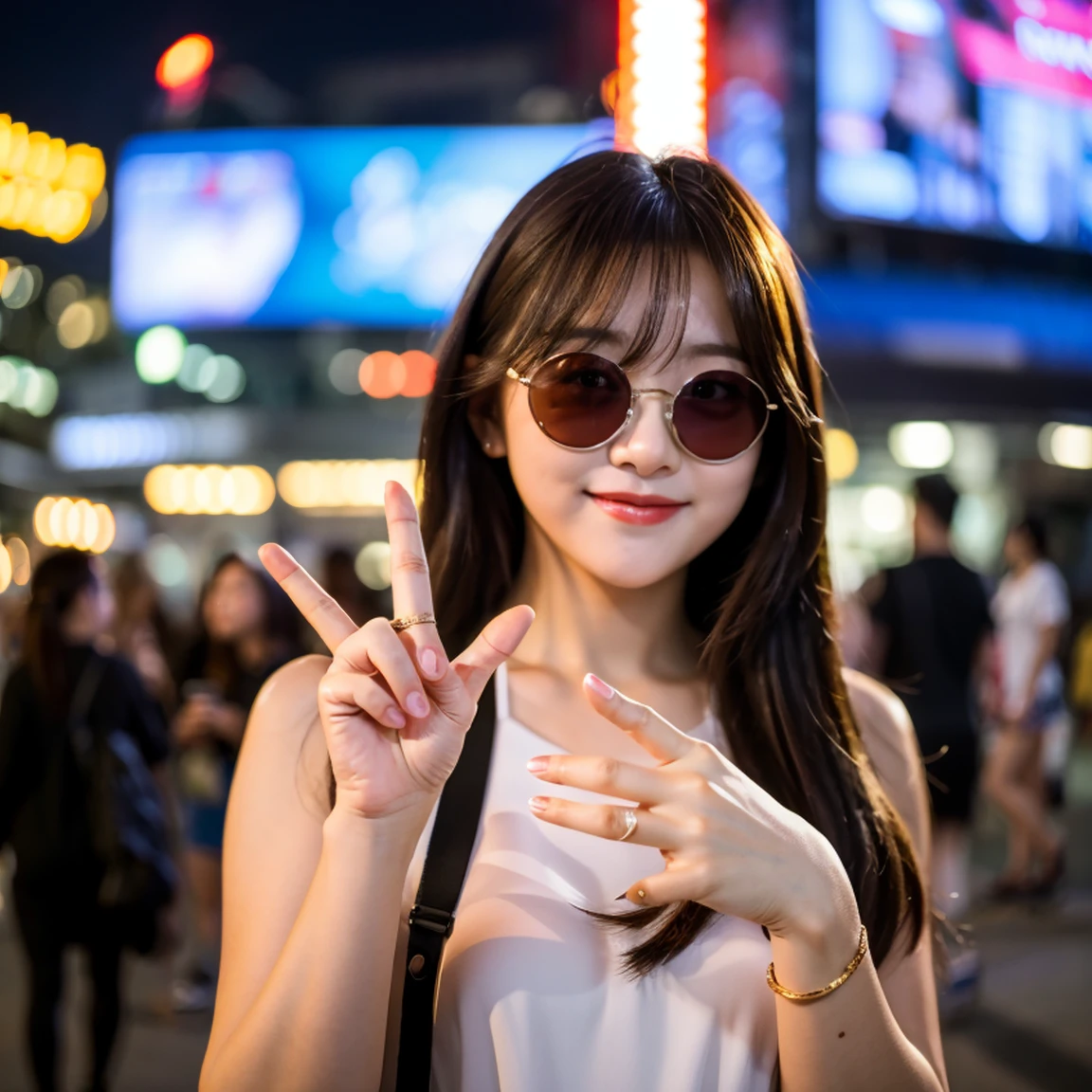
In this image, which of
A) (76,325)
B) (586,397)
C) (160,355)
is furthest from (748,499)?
(76,325)

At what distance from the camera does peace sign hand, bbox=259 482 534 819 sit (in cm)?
119

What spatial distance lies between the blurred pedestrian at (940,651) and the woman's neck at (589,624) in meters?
3.43

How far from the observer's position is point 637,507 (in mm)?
1498

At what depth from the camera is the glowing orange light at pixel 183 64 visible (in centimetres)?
1802

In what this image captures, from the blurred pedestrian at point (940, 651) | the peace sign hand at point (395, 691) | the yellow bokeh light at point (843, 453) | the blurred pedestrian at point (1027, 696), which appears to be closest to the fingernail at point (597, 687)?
the peace sign hand at point (395, 691)

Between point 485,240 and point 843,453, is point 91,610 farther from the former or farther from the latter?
point 843,453

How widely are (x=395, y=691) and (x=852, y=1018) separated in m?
0.68

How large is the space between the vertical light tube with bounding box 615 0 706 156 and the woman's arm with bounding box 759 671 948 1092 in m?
7.93

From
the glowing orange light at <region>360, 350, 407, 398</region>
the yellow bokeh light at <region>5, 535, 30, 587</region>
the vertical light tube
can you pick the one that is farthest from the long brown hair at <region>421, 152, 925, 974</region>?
the yellow bokeh light at <region>5, 535, 30, 587</region>

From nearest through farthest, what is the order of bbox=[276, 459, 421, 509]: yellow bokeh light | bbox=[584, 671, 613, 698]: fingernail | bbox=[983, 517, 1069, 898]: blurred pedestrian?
bbox=[584, 671, 613, 698]: fingernail
bbox=[983, 517, 1069, 898]: blurred pedestrian
bbox=[276, 459, 421, 509]: yellow bokeh light

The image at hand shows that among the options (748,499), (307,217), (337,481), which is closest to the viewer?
(748,499)

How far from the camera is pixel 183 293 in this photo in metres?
15.2

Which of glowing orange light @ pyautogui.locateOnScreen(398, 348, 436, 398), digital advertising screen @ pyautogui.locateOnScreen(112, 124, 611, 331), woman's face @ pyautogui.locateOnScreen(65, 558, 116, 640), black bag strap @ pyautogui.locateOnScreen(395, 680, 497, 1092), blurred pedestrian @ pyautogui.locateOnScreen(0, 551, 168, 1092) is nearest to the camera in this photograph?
black bag strap @ pyautogui.locateOnScreen(395, 680, 497, 1092)

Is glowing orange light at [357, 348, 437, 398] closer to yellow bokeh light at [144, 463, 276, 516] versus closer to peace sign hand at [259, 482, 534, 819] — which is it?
yellow bokeh light at [144, 463, 276, 516]
